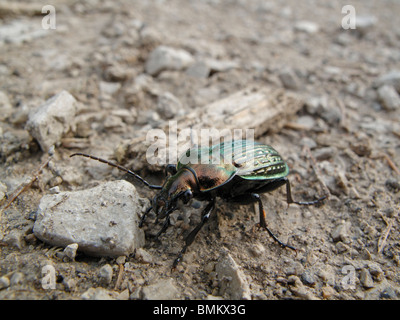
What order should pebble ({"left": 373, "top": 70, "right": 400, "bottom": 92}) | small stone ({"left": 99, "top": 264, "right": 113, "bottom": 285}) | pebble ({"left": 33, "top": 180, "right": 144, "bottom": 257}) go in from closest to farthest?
small stone ({"left": 99, "top": 264, "right": 113, "bottom": 285})
pebble ({"left": 33, "top": 180, "right": 144, "bottom": 257})
pebble ({"left": 373, "top": 70, "right": 400, "bottom": 92})

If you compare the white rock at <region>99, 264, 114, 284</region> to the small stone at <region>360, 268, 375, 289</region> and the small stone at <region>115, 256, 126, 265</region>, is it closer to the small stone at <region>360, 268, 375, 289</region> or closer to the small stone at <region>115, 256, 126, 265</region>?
the small stone at <region>115, 256, 126, 265</region>

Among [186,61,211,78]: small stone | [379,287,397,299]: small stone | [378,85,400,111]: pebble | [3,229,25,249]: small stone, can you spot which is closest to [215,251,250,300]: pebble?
[379,287,397,299]: small stone

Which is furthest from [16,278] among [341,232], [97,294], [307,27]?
[307,27]

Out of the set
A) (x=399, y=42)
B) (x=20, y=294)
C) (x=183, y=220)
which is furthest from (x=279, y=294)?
(x=399, y=42)

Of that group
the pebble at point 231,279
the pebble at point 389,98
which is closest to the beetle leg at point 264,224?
the pebble at point 231,279

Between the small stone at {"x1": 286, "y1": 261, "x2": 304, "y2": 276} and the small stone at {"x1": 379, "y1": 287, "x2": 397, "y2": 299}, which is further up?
the small stone at {"x1": 379, "y1": 287, "x2": 397, "y2": 299}

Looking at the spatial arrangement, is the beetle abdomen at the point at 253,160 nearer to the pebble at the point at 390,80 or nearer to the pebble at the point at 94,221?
the pebble at the point at 94,221
